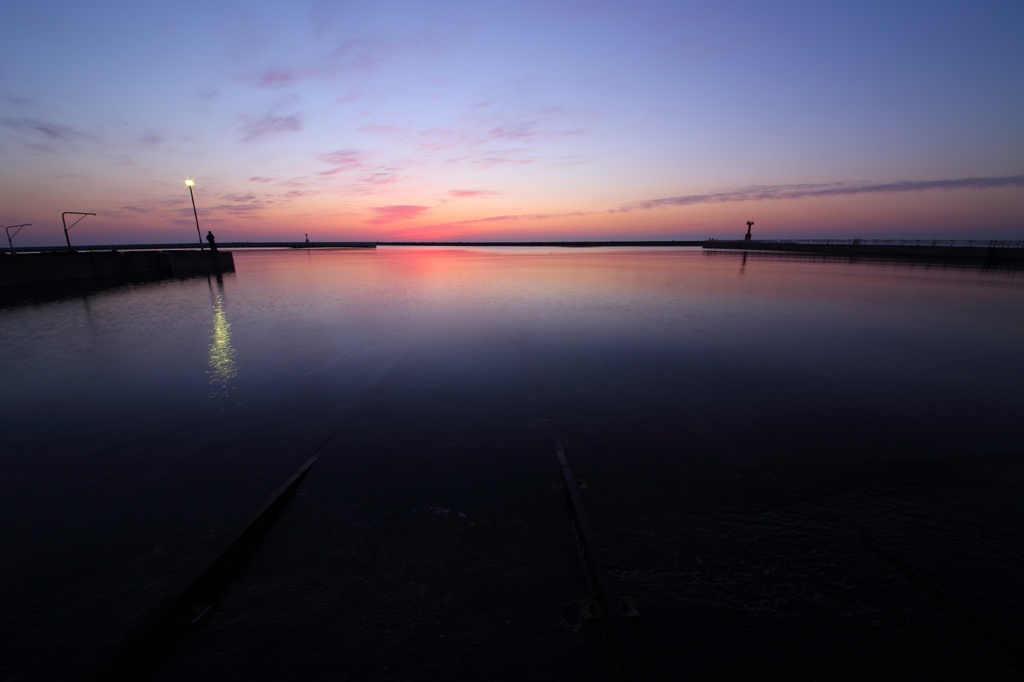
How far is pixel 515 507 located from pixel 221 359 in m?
8.79

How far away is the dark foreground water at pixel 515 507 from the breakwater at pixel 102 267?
66.9 ft

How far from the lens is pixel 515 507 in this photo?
4387 mm

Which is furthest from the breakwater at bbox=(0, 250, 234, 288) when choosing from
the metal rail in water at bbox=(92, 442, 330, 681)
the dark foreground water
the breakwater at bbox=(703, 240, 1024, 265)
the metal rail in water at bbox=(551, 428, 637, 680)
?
the breakwater at bbox=(703, 240, 1024, 265)

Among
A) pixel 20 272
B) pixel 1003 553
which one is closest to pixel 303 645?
pixel 1003 553

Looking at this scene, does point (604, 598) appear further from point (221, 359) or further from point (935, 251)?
point (935, 251)

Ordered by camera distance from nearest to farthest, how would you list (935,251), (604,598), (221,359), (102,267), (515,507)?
(604,598), (515,507), (221,359), (102,267), (935,251)

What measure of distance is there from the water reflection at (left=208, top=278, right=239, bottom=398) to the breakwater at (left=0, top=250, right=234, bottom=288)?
63.9ft

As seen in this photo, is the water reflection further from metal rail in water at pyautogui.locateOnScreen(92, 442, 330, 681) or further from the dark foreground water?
metal rail in water at pyautogui.locateOnScreen(92, 442, 330, 681)

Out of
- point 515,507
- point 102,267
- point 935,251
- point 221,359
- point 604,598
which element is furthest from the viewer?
point 935,251

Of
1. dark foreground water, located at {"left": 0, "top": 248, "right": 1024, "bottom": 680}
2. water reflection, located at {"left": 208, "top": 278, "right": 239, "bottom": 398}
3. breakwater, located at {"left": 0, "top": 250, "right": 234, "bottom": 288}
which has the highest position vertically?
breakwater, located at {"left": 0, "top": 250, "right": 234, "bottom": 288}

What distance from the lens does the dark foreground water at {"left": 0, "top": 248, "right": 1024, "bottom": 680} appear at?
9.56 feet

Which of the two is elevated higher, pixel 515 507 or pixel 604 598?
pixel 604 598

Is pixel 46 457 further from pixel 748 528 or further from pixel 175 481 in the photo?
pixel 748 528

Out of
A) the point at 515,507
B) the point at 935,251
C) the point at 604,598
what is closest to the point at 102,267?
the point at 515,507
